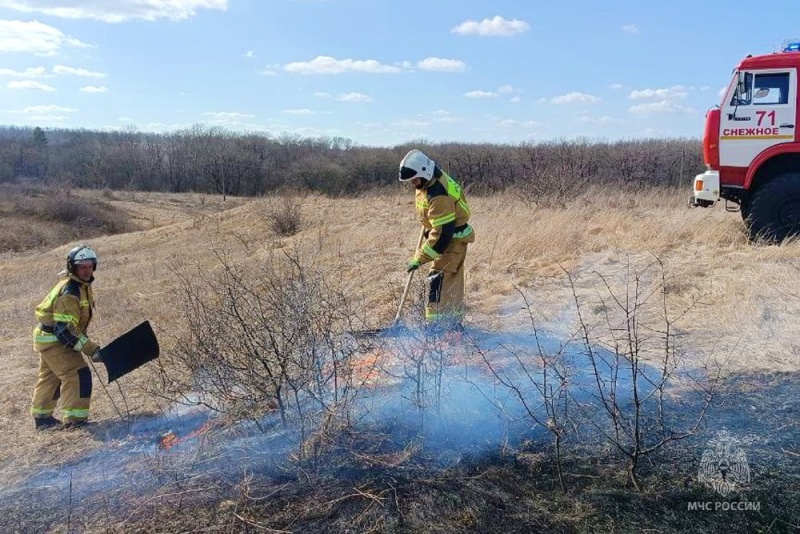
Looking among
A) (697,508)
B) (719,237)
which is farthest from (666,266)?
(697,508)

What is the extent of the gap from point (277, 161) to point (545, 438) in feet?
173

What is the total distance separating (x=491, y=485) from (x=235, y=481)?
1.44m

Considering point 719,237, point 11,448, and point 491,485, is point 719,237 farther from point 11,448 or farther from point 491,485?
point 11,448

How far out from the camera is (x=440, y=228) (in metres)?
5.41

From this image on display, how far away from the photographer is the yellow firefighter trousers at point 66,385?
5.41 metres

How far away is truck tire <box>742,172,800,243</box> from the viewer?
8.31 meters

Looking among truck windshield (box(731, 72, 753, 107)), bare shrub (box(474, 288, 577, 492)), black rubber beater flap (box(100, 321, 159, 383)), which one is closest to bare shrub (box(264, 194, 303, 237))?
truck windshield (box(731, 72, 753, 107))

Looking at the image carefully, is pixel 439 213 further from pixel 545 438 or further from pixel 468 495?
pixel 468 495

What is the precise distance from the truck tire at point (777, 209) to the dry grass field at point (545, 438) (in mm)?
370

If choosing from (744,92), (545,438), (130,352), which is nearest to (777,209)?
(744,92)

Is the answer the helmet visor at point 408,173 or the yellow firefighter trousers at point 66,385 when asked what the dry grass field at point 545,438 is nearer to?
the yellow firefighter trousers at point 66,385

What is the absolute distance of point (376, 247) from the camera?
12.7 metres

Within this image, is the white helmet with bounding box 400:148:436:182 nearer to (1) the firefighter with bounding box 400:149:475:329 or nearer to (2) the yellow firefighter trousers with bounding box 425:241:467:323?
(1) the firefighter with bounding box 400:149:475:329

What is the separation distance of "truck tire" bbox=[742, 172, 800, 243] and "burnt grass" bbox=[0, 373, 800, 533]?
219 inches
